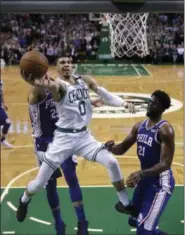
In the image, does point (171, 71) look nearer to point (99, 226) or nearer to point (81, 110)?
point (99, 226)

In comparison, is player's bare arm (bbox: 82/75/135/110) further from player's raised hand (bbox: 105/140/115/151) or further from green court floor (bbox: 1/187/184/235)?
green court floor (bbox: 1/187/184/235)

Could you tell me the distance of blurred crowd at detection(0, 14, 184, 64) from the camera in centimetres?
534

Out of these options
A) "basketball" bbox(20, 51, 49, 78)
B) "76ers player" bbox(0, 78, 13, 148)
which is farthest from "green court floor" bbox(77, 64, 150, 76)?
"basketball" bbox(20, 51, 49, 78)

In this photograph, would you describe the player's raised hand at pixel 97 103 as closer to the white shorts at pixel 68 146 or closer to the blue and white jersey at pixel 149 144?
the white shorts at pixel 68 146

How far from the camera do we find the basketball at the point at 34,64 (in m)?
2.37

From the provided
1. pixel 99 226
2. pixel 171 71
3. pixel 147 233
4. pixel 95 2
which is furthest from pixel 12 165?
pixel 171 71

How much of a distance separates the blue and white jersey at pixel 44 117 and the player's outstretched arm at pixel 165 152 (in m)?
0.89

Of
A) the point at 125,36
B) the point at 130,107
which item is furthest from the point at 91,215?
the point at 130,107

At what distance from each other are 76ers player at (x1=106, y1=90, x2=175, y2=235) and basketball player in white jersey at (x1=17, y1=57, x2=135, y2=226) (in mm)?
122

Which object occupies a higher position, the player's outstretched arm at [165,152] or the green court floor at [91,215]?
the player's outstretched arm at [165,152]

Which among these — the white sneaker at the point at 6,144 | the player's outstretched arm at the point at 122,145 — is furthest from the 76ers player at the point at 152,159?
the white sneaker at the point at 6,144

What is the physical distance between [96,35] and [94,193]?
9.53 feet

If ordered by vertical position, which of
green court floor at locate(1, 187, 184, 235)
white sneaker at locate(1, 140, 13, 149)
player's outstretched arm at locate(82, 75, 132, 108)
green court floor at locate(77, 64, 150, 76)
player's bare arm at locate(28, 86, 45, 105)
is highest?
player's outstretched arm at locate(82, 75, 132, 108)

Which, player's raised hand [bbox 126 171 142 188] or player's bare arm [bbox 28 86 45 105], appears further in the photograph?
player's bare arm [bbox 28 86 45 105]
